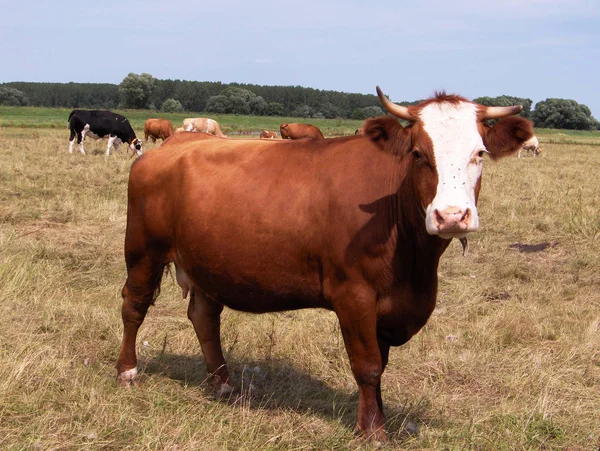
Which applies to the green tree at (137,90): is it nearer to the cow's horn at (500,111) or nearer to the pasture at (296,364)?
the pasture at (296,364)

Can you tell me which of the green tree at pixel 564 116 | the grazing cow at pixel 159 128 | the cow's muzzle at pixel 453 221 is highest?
the green tree at pixel 564 116

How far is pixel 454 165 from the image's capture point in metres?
3.76

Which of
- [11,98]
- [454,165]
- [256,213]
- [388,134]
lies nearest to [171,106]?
[11,98]

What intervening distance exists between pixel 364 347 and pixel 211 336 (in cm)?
178

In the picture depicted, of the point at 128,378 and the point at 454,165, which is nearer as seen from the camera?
the point at 454,165

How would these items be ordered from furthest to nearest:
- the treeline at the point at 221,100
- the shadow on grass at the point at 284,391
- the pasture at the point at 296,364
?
1. the treeline at the point at 221,100
2. the shadow on grass at the point at 284,391
3. the pasture at the point at 296,364

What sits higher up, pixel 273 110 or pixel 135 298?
pixel 273 110

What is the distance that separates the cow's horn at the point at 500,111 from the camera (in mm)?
4090

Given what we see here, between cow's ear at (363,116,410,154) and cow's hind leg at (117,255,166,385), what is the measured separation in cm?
216

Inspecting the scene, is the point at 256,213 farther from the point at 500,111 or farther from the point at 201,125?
the point at 201,125

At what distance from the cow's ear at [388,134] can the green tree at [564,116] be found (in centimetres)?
8895

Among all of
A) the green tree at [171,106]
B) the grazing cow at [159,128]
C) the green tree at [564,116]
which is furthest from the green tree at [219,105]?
the grazing cow at [159,128]

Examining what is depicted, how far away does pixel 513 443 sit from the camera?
425 centimetres

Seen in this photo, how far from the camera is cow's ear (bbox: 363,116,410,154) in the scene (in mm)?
4273
